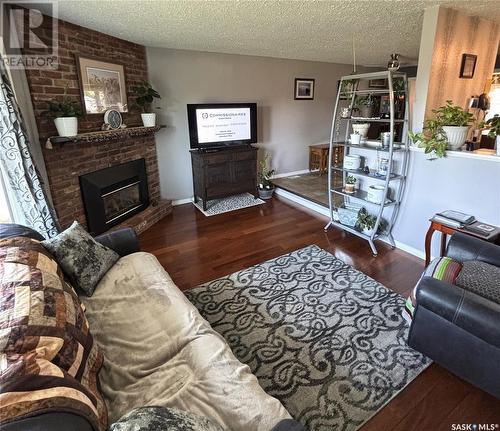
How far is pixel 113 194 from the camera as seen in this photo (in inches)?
138

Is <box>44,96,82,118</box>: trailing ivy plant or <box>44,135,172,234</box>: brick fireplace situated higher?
<box>44,96,82,118</box>: trailing ivy plant

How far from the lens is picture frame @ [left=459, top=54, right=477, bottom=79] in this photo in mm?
2769

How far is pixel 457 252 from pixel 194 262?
2.20m

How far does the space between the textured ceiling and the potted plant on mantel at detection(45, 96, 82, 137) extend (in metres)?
0.73

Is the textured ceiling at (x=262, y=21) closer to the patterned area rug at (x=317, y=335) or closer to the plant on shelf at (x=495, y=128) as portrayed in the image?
the plant on shelf at (x=495, y=128)

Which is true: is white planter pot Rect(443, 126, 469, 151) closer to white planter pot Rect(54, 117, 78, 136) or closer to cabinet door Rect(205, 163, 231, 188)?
cabinet door Rect(205, 163, 231, 188)

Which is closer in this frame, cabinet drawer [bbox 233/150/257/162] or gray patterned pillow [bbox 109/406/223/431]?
gray patterned pillow [bbox 109/406/223/431]

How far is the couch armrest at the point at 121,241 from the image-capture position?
7.02 ft

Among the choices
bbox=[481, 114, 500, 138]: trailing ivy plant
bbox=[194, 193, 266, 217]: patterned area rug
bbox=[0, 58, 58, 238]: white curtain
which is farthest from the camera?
bbox=[194, 193, 266, 217]: patterned area rug

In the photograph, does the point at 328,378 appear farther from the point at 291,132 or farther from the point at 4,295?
the point at 291,132

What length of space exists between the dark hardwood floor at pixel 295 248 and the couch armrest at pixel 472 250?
22.0 inches

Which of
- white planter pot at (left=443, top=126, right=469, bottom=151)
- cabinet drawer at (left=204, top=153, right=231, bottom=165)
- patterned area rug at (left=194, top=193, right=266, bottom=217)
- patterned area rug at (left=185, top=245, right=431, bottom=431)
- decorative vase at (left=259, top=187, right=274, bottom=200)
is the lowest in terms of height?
patterned area rug at (left=185, top=245, right=431, bottom=431)

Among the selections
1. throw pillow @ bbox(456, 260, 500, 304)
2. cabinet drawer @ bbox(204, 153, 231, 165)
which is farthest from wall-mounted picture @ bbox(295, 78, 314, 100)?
throw pillow @ bbox(456, 260, 500, 304)

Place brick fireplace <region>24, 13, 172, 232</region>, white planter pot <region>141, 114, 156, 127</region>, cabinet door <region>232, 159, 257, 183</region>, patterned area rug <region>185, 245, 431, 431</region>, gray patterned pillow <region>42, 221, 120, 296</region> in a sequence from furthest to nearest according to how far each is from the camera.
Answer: cabinet door <region>232, 159, 257, 183</region>, white planter pot <region>141, 114, 156, 127</region>, brick fireplace <region>24, 13, 172, 232</region>, gray patterned pillow <region>42, 221, 120, 296</region>, patterned area rug <region>185, 245, 431, 431</region>
